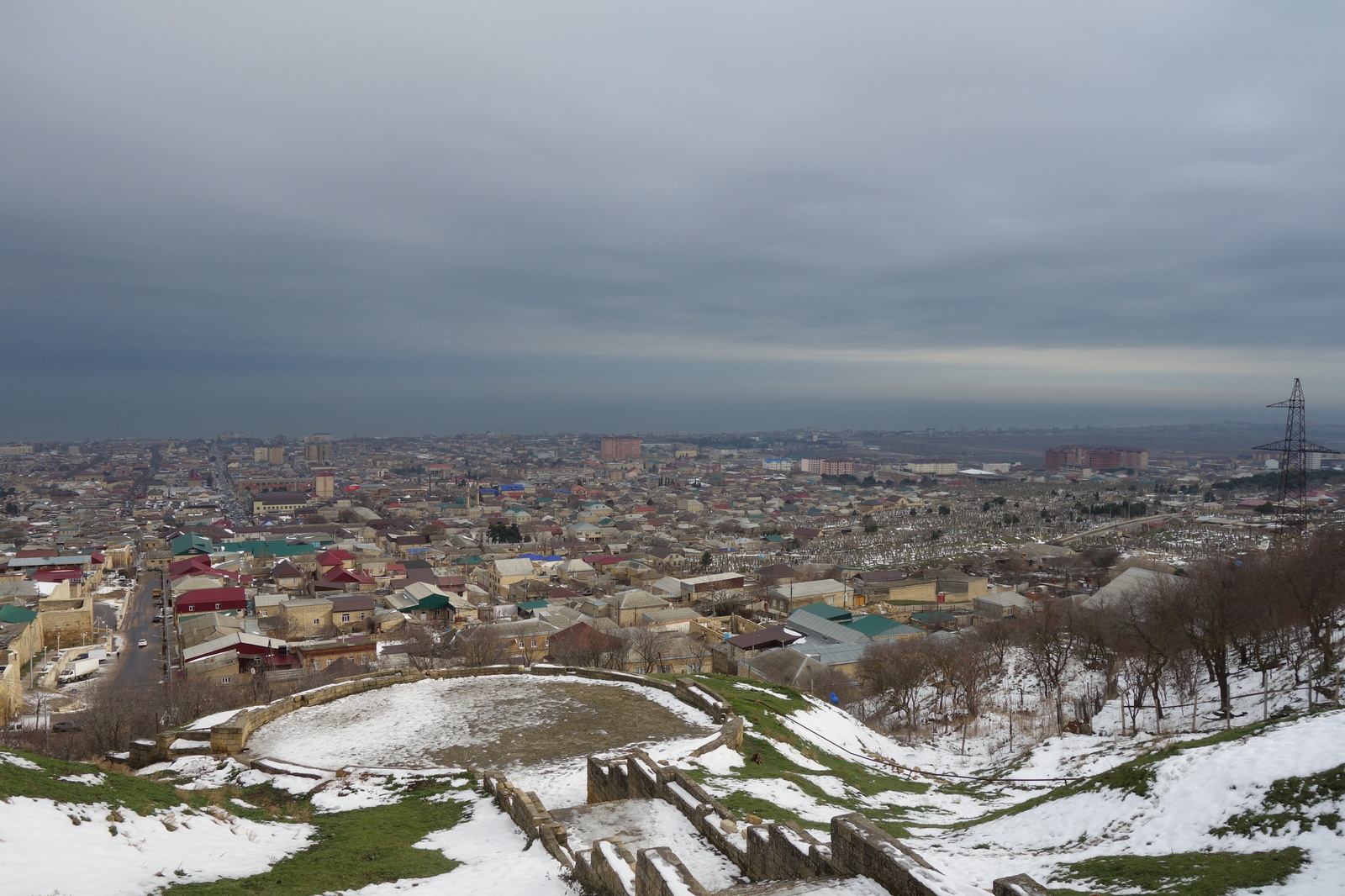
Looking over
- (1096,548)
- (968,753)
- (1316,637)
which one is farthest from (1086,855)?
(1096,548)

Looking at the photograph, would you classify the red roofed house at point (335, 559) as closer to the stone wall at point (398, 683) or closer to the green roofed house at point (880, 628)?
the green roofed house at point (880, 628)

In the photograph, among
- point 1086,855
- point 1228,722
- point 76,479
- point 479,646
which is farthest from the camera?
point 76,479

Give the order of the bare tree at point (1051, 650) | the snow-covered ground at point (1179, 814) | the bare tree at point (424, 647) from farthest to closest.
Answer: the bare tree at point (424, 647)
the bare tree at point (1051, 650)
the snow-covered ground at point (1179, 814)

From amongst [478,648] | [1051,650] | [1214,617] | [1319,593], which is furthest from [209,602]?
[1319,593]

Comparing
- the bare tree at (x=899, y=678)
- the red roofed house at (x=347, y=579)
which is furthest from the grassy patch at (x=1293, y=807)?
the red roofed house at (x=347, y=579)

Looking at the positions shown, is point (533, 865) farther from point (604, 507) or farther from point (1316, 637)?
point (604, 507)

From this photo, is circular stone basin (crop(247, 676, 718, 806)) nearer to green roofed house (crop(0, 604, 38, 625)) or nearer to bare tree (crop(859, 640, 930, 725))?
bare tree (crop(859, 640, 930, 725))

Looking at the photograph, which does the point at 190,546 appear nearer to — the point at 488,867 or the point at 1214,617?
the point at 488,867
